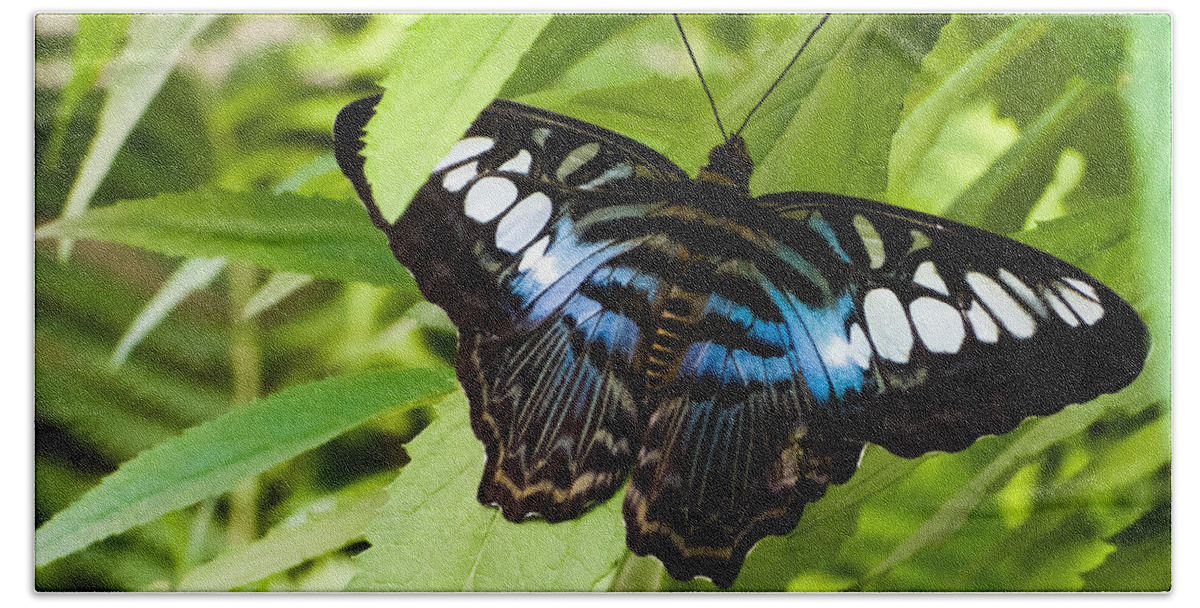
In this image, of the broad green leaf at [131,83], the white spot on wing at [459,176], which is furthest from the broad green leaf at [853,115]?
the broad green leaf at [131,83]

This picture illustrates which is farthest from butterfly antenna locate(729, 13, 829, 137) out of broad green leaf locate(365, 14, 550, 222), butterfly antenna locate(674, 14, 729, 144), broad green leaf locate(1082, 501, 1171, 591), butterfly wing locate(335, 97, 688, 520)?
broad green leaf locate(1082, 501, 1171, 591)

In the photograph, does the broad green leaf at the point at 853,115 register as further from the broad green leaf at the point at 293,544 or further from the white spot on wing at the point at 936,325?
the broad green leaf at the point at 293,544

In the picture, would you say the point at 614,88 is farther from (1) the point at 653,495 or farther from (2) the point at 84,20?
(2) the point at 84,20

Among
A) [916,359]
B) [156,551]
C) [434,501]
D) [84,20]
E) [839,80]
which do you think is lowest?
[156,551]

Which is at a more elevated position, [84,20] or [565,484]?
[84,20]

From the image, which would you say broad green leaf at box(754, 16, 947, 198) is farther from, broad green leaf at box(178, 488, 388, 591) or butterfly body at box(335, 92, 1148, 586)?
broad green leaf at box(178, 488, 388, 591)

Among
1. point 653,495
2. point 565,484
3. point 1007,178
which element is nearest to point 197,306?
point 565,484
